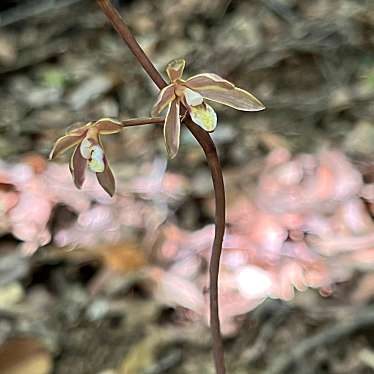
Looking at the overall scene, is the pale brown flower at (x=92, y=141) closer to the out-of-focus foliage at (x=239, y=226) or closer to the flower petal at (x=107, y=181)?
the flower petal at (x=107, y=181)

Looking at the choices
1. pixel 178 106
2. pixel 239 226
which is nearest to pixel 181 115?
pixel 178 106

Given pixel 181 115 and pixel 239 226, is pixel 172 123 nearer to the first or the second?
pixel 181 115

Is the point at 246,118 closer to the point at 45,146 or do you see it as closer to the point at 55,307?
the point at 45,146

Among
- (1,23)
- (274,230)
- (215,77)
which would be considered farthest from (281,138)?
(215,77)

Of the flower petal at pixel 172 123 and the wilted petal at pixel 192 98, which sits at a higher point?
the wilted petal at pixel 192 98

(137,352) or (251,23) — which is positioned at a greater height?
(137,352)

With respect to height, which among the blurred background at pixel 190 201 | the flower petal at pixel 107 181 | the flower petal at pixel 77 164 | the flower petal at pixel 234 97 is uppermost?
the flower petal at pixel 234 97

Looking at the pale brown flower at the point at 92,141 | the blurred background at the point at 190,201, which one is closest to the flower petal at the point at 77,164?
the pale brown flower at the point at 92,141
